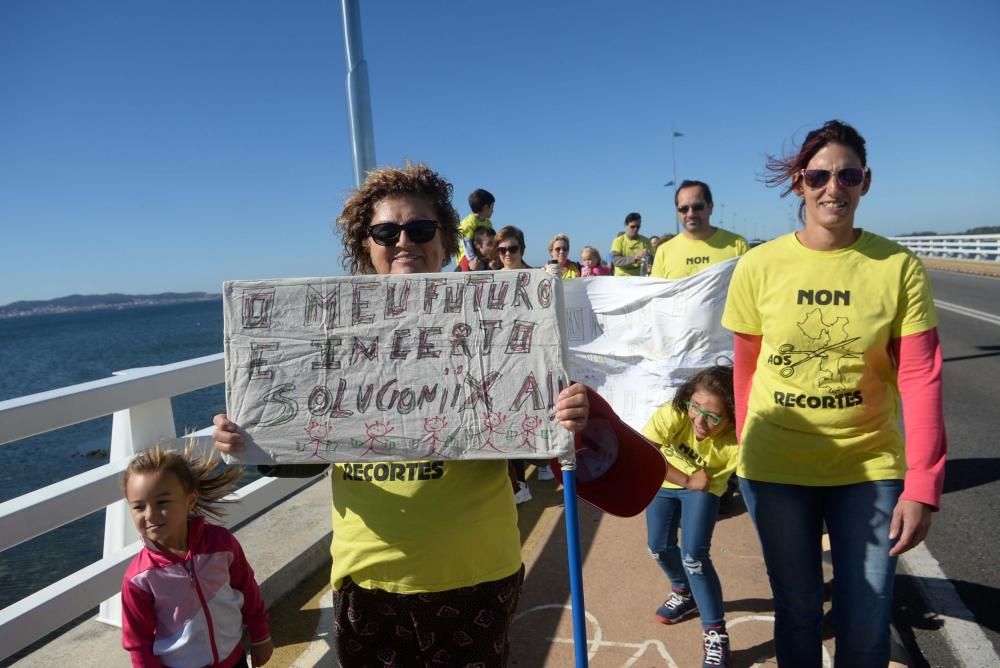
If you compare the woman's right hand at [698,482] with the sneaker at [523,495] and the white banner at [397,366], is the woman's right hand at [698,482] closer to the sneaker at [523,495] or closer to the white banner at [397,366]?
the white banner at [397,366]

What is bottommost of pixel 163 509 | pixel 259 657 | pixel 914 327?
pixel 259 657

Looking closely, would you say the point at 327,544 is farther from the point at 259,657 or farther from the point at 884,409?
the point at 884,409

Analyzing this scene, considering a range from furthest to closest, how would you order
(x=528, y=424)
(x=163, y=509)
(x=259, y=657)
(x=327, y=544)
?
(x=327, y=544) → (x=259, y=657) → (x=163, y=509) → (x=528, y=424)

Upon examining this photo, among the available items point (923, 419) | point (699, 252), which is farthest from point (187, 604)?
point (699, 252)

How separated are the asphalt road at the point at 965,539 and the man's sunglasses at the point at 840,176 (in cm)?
218

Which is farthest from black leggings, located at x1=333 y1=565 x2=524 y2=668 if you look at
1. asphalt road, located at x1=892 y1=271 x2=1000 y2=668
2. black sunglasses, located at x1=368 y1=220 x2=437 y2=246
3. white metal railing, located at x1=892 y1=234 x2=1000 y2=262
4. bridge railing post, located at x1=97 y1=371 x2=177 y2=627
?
white metal railing, located at x1=892 y1=234 x2=1000 y2=262

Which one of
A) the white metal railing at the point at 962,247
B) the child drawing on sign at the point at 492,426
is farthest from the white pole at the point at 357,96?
the white metal railing at the point at 962,247

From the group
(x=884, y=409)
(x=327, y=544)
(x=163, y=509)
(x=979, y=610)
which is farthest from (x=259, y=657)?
(x=979, y=610)

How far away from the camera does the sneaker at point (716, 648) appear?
2.81m

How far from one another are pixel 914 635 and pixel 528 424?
8.49 ft

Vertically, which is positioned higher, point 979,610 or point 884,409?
point 884,409

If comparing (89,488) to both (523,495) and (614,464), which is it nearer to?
(614,464)

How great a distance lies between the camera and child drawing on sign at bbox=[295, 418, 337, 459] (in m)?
1.86

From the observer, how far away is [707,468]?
10.0 ft
